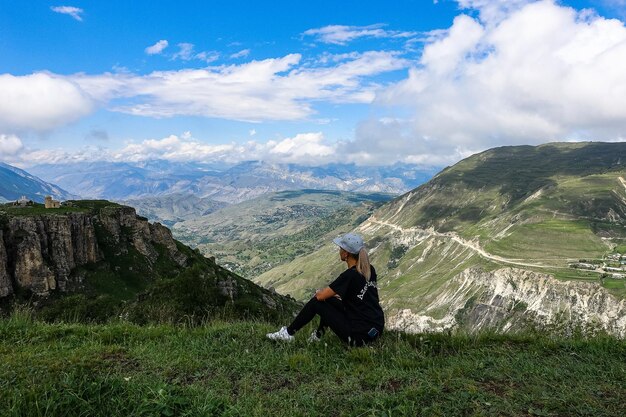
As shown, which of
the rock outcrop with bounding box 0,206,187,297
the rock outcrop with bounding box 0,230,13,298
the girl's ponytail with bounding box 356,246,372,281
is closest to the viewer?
the girl's ponytail with bounding box 356,246,372,281

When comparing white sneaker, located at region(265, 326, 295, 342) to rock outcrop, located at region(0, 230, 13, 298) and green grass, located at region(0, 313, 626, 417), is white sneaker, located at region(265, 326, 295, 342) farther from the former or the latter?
rock outcrop, located at region(0, 230, 13, 298)

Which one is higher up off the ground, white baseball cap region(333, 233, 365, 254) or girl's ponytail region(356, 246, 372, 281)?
white baseball cap region(333, 233, 365, 254)

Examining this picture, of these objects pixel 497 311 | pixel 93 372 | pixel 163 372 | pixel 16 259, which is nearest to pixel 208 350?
pixel 163 372

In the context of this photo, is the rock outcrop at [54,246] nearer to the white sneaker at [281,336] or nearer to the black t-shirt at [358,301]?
the white sneaker at [281,336]

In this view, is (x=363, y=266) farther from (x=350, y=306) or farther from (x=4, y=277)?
(x=4, y=277)

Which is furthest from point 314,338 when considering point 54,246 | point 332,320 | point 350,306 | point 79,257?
point 79,257

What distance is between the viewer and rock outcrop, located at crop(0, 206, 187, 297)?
276ft

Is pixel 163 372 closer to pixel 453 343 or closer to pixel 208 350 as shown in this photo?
pixel 208 350

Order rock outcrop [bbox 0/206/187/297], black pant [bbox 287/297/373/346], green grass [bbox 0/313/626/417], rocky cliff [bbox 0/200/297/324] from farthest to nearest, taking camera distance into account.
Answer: rock outcrop [bbox 0/206/187/297]
rocky cliff [bbox 0/200/297/324]
black pant [bbox 287/297/373/346]
green grass [bbox 0/313/626/417]

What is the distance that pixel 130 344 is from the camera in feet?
31.5

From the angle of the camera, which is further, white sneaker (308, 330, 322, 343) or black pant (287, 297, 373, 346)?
white sneaker (308, 330, 322, 343)

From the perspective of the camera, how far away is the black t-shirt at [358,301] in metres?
10.0

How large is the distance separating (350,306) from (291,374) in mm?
2637

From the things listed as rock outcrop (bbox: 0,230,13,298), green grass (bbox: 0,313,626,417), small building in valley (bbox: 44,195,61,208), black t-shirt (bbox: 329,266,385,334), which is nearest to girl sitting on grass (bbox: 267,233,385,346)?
black t-shirt (bbox: 329,266,385,334)
